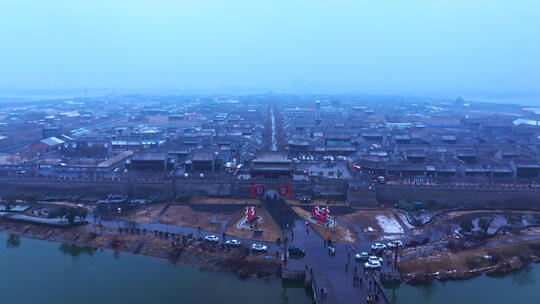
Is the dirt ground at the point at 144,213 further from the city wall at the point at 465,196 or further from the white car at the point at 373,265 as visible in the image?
the city wall at the point at 465,196

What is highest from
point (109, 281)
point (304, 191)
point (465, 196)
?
point (304, 191)

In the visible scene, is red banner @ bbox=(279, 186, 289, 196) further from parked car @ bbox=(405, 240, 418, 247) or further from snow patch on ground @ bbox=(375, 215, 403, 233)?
parked car @ bbox=(405, 240, 418, 247)

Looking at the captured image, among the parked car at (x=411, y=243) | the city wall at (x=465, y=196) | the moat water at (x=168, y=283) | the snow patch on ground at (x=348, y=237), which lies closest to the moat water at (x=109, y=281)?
the moat water at (x=168, y=283)

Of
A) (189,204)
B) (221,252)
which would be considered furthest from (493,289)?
(189,204)

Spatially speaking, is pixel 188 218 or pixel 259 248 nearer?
pixel 259 248

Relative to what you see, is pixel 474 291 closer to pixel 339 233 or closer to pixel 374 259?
pixel 374 259

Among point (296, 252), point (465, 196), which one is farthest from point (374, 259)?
point (465, 196)
